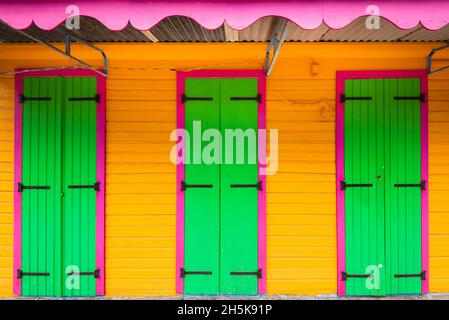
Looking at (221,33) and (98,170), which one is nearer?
(221,33)

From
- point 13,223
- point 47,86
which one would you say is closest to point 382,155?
point 47,86

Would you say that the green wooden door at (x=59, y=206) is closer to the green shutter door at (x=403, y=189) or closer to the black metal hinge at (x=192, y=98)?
the black metal hinge at (x=192, y=98)

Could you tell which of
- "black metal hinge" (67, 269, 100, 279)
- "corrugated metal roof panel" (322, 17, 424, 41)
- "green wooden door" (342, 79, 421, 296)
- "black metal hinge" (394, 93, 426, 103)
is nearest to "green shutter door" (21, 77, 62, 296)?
"black metal hinge" (67, 269, 100, 279)

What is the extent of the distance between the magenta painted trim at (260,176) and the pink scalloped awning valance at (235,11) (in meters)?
1.68

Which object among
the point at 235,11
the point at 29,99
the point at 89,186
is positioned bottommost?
the point at 89,186

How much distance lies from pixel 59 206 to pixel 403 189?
4.05 m

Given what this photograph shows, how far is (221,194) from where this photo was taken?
14.8ft

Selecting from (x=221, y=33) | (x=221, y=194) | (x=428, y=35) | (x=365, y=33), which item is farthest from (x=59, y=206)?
(x=428, y=35)

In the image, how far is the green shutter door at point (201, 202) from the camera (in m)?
4.49

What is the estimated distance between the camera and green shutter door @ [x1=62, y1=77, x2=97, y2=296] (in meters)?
4.49

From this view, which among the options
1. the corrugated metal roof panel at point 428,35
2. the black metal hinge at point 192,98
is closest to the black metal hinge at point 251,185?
the black metal hinge at point 192,98

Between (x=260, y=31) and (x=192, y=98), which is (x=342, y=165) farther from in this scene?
(x=192, y=98)

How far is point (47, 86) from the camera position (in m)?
4.55

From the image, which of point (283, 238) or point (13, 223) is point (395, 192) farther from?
point (13, 223)
